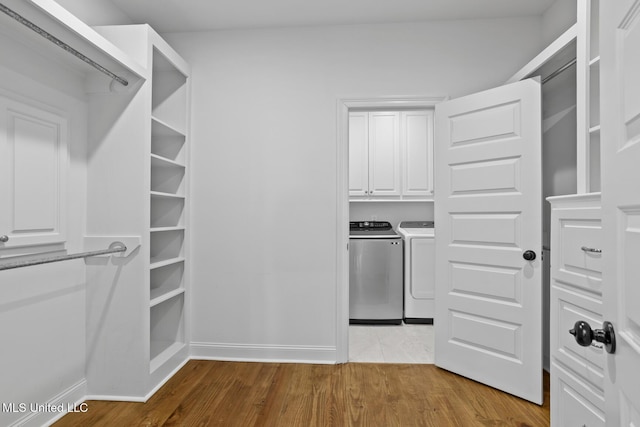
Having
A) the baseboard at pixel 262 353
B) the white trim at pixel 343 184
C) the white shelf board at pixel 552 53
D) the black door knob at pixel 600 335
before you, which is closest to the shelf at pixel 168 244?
the baseboard at pixel 262 353

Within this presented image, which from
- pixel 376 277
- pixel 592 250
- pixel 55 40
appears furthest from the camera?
pixel 376 277

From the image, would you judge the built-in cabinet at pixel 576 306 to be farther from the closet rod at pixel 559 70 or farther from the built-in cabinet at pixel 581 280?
the closet rod at pixel 559 70

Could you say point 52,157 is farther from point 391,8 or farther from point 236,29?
point 391,8

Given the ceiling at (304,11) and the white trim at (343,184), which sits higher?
the ceiling at (304,11)

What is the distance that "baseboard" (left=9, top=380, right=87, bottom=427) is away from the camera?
1.79m

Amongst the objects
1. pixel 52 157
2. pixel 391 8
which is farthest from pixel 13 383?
pixel 391 8

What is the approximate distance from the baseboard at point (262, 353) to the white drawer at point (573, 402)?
1.57m

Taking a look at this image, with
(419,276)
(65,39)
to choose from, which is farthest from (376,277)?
(65,39)

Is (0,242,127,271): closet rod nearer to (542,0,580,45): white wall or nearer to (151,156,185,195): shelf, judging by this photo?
(151,156,185,195): shelf

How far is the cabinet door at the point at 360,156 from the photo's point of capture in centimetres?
409

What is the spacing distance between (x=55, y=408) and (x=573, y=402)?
256 cm

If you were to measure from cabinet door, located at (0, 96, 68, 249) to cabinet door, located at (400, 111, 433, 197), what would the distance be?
3.20 m

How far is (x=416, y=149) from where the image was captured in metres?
4.06

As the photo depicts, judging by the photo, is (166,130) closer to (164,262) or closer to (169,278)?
(164,262)
